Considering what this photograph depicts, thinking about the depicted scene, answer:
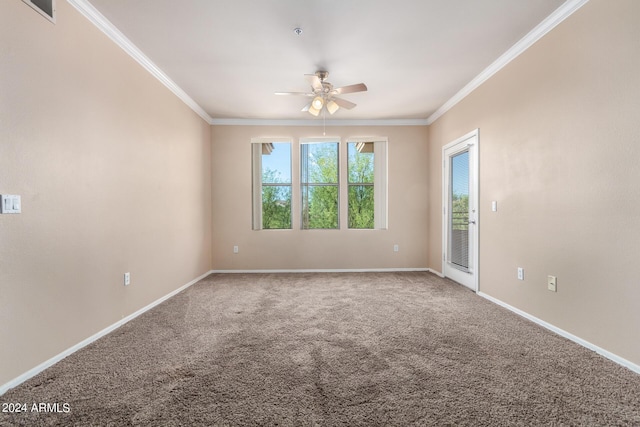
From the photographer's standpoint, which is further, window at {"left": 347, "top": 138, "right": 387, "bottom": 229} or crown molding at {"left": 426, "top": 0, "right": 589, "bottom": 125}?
window at {"left": 347, "top": 138, "right": 387, "bottom": 229}

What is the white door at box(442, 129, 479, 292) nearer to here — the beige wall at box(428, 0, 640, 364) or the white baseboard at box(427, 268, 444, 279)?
the white baseboard at box(427, 268, 444, 279)

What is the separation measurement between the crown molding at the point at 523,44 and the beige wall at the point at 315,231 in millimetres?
1365

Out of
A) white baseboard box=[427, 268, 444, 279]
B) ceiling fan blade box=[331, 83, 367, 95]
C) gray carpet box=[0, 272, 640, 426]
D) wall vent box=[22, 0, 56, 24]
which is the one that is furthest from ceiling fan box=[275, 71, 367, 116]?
Result: white baseboard box=[427, 268, 444, 279]

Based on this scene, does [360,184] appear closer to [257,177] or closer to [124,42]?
[257,177]

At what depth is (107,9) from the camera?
7.95 feet

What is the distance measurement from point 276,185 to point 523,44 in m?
3.94

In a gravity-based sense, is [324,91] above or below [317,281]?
above

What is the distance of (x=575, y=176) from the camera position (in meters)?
2.40

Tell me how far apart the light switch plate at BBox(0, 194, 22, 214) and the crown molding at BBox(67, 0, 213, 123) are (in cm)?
153

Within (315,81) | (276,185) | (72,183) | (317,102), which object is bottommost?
(72,183)

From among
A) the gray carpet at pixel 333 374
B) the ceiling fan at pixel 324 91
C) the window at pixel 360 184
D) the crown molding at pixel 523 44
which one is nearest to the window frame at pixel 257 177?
the window at pixel 360 184

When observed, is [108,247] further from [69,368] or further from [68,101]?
[68,101]

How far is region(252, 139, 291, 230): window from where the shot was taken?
5.49 metres

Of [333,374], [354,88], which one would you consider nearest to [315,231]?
[354,88]
